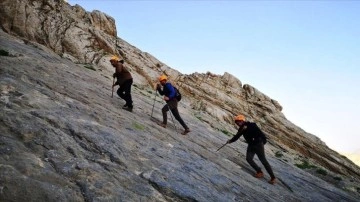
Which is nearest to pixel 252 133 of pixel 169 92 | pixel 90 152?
pixel 169 92

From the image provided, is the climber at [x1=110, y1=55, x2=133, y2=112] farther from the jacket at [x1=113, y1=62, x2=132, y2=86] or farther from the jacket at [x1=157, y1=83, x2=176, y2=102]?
the jacket at [x1=157, y1=83, x2=176, y2=102]

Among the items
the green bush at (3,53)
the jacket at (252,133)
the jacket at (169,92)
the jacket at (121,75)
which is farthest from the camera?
the jacket at (169,92)

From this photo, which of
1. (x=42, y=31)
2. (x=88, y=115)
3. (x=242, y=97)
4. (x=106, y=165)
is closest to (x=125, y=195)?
(x=106, y=165)

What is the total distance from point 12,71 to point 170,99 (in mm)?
8539

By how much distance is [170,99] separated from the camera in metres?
19.0

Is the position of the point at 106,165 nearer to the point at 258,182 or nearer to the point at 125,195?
the point at 125,195

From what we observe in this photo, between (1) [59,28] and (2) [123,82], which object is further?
(1) [59,28]

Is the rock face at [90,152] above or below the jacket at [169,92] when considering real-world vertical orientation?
below

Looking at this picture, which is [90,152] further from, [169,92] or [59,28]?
[59,28]

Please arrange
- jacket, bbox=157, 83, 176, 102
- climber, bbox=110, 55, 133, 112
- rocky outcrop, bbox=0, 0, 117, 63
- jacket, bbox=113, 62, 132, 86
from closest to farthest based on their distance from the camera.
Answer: climber, bbox=110, 55, 133, 112, jacket, bbox=113, 62, 132, 86, jacket, bbox=157, 83, 176, 102, rocky outcrop, bbox=0, 0, 117, 63

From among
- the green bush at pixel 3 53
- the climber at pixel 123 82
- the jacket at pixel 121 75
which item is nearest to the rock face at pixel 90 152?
Answer: the green bush at pixel 3 53

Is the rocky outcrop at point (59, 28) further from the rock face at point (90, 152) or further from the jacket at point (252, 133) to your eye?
the jacket at point (252, 133)

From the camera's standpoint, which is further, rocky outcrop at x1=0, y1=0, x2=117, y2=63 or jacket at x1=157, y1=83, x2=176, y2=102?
rocky outcrop at x1=0, y1=0, x2=117, y2=63

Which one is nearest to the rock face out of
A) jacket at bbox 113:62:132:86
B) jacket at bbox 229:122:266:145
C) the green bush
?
the green bush
